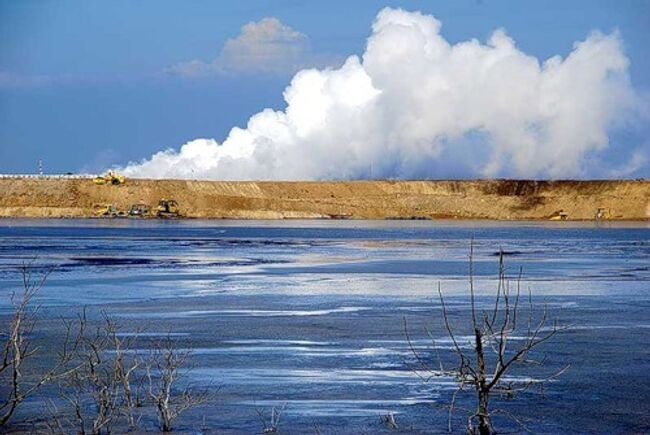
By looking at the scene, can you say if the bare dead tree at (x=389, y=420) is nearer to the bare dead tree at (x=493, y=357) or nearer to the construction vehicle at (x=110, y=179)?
the bare dead tree at (x=493, y=357)

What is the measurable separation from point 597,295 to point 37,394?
2031 cm

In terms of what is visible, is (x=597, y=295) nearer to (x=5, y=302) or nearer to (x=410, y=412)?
(x=5, y=302)

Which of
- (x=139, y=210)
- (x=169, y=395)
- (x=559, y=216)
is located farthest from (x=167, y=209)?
(x=169, y=395)

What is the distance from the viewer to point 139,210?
16250cm

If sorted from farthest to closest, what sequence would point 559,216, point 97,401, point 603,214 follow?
1. point 603,214
2. point 559,216
3. point 97,401

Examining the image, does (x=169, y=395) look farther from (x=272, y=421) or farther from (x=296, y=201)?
(x=296, y=201)

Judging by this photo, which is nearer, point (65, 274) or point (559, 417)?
point (559, 417)

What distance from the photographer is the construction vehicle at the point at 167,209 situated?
525ft

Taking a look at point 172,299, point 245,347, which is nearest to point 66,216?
point 172,299

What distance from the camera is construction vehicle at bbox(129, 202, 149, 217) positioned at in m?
160

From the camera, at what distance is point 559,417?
1625 centimetres

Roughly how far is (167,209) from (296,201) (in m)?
26.0

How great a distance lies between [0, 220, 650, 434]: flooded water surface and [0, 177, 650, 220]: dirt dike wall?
11639 cm

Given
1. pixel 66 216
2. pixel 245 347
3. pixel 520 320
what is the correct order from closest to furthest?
pixel 245 347, pixel 520 320, pixel 66 216
